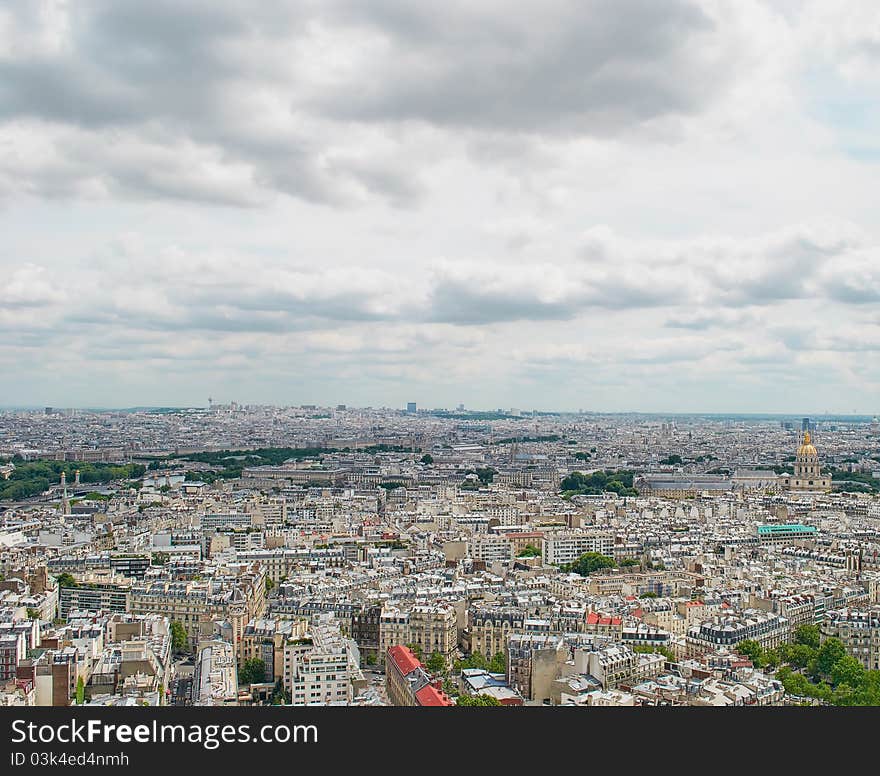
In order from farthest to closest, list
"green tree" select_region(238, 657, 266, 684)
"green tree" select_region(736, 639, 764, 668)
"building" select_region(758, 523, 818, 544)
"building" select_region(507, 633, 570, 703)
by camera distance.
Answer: "building" select_region(758, 523, 818, 544) < "green tree" select_region(736, 639, 764, 668) < "green tree" select_region(238, 657, 266, 684) < "building" select_region(507, 633, 570, 703)

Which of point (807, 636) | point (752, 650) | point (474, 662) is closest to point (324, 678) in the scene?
point (474, 662)

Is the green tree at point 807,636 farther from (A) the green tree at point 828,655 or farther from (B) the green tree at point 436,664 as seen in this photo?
(B) the green tree at point 436,664

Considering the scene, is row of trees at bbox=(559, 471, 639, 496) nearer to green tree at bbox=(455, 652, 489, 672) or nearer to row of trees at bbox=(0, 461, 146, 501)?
row of trees at bbox=(0, 461, 146, 501)

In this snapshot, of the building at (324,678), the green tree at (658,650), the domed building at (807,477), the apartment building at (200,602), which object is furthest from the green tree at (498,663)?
the domed building at (807,477)

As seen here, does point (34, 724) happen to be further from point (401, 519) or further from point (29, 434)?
point (29, 434)

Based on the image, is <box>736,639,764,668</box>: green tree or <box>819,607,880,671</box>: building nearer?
<box>736,639,764,668</box>: green tree

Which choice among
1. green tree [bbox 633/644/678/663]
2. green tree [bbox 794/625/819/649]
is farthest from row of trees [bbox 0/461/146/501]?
green tree [bbox 794/625/819/649]

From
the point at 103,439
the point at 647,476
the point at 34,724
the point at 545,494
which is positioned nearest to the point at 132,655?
the point at 34,724
